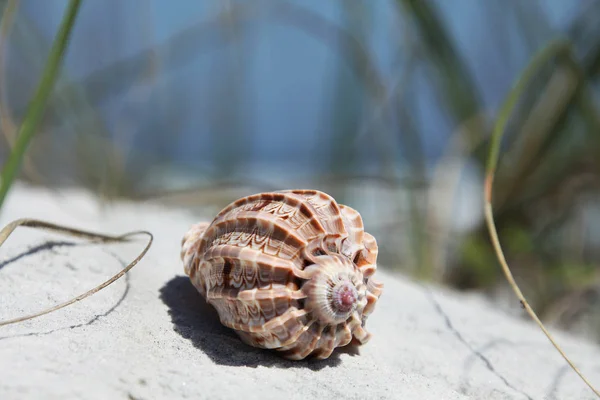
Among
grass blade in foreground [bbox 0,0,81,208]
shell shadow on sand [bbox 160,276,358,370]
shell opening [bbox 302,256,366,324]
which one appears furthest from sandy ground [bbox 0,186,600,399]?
grass blade in foreground [bbox 0,0,81,208]

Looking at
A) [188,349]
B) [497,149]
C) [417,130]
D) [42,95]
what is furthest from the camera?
[417,130]

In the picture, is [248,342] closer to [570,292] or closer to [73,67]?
[570,292]

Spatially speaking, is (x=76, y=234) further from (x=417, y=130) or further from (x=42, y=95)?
(x=417, y=130)

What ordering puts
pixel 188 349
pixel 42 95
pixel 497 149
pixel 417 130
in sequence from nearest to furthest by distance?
pixel 188 349
pixel 42 95
pixel 497 149
pixel 417 130

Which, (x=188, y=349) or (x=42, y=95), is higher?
(x=42, y=95)

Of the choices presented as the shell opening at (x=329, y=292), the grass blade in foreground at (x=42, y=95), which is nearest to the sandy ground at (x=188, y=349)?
the shell opening at (x=329, y=292)

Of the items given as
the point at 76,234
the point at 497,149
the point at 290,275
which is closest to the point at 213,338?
the point at 290,275

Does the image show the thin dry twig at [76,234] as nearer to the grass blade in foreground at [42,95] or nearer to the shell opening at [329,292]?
the grass blade in foreground at [42,95]

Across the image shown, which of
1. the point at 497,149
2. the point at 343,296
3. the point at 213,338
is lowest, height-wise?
the point at 213,338

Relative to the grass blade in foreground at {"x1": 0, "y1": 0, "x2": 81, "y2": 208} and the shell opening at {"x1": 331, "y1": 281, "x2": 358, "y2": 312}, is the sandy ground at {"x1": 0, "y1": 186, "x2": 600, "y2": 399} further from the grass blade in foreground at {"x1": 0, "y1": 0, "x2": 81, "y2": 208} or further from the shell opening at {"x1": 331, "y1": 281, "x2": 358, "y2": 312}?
the grass blade in foreground at {"x1": 0, "y1": 0, "x2": 81, "y2": 208}
